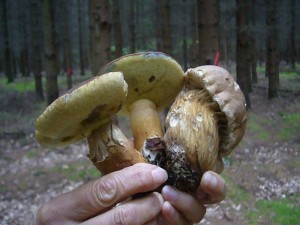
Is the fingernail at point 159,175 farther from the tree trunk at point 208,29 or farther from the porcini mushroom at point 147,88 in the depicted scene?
the tree trunk at point 208,29

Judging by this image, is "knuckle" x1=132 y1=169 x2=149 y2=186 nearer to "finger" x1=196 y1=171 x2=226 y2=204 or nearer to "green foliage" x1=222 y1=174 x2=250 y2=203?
"finger" x1=196 y1=171 x2=226 y2=204

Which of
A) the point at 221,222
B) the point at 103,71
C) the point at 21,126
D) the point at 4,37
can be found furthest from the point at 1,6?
the point at 103,71

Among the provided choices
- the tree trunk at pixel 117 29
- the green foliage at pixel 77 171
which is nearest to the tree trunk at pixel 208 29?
the green foliage at pixel 77 171

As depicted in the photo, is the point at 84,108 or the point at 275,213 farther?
the point at 275,213

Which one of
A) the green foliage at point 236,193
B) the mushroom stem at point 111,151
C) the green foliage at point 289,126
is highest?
the mushroom stem at point 111,151

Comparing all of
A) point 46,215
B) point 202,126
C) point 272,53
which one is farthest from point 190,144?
point 272,53

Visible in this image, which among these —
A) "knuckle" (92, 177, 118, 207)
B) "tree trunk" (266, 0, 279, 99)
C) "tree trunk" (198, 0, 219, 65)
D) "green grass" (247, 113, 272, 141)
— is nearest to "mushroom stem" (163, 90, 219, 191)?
"knuckle" (92, 177, 118, 207)

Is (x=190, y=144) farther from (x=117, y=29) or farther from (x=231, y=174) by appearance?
(x=117, y=29)

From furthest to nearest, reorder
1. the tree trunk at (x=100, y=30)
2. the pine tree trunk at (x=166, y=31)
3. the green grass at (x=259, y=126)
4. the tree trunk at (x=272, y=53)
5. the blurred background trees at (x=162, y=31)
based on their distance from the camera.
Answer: the tree trunk at (x=272, y=53)
the pine tree trunk at (x=166, y=31)
the green grass at (x=259, y=126)
the tree trunk at (x=100, y=30)
the blurred background trees at (x=162, y=31)
